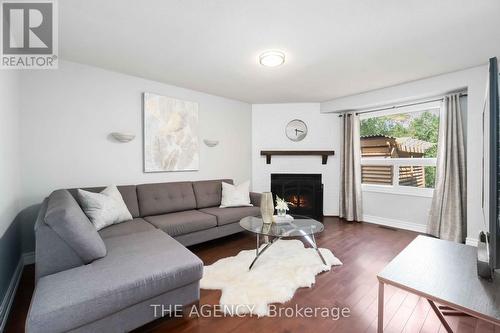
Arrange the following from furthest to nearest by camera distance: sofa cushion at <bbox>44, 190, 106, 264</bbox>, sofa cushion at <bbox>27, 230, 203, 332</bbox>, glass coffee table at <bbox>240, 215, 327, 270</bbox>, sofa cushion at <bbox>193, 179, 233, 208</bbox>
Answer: sofa cushion at <bbox>193, 179, 233, 208</bbox> < glass coffee table at <bbox>240, 215, 327, 270</bbox> < sofa cushion at <bbox>44, 190, 106, 264</bbox> < sofa cushion at <bbox>27, 230, 203, 332</bbox>

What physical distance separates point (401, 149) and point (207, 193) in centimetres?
347

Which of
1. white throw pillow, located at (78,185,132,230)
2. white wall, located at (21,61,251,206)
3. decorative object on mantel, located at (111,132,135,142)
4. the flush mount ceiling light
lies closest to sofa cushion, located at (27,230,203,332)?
white throw pillow, located at (78,185,132,230)

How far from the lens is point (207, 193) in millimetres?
3561

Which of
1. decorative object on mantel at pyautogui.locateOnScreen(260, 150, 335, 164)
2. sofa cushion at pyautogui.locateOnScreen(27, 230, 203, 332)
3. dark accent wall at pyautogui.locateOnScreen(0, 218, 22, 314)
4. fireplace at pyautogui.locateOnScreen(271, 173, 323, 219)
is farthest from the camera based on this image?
decorative object on mantel at pyautogui.locateOnScreen(260, 150, 335, 164)

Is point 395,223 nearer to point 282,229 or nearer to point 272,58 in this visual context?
point 282,229

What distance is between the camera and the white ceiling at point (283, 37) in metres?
1.74

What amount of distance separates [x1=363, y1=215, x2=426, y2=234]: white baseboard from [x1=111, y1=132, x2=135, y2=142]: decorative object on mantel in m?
4.27

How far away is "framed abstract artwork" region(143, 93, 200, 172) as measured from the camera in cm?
328

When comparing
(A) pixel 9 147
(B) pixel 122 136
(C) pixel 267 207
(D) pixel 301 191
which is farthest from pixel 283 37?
(D) pixel 301 191

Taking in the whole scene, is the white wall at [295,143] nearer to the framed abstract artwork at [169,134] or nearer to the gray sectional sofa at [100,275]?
the framed abstract artwork at [169,134]

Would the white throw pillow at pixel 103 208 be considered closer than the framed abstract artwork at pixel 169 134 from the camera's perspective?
Yes

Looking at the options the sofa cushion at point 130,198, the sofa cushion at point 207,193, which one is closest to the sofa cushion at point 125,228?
the sofa cushion at point 130,198

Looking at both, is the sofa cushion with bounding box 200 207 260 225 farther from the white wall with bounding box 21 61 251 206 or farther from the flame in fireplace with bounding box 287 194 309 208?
the flame in fireplace with bounding box 287 194 309 208

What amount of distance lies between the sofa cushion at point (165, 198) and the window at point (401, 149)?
131 inches
